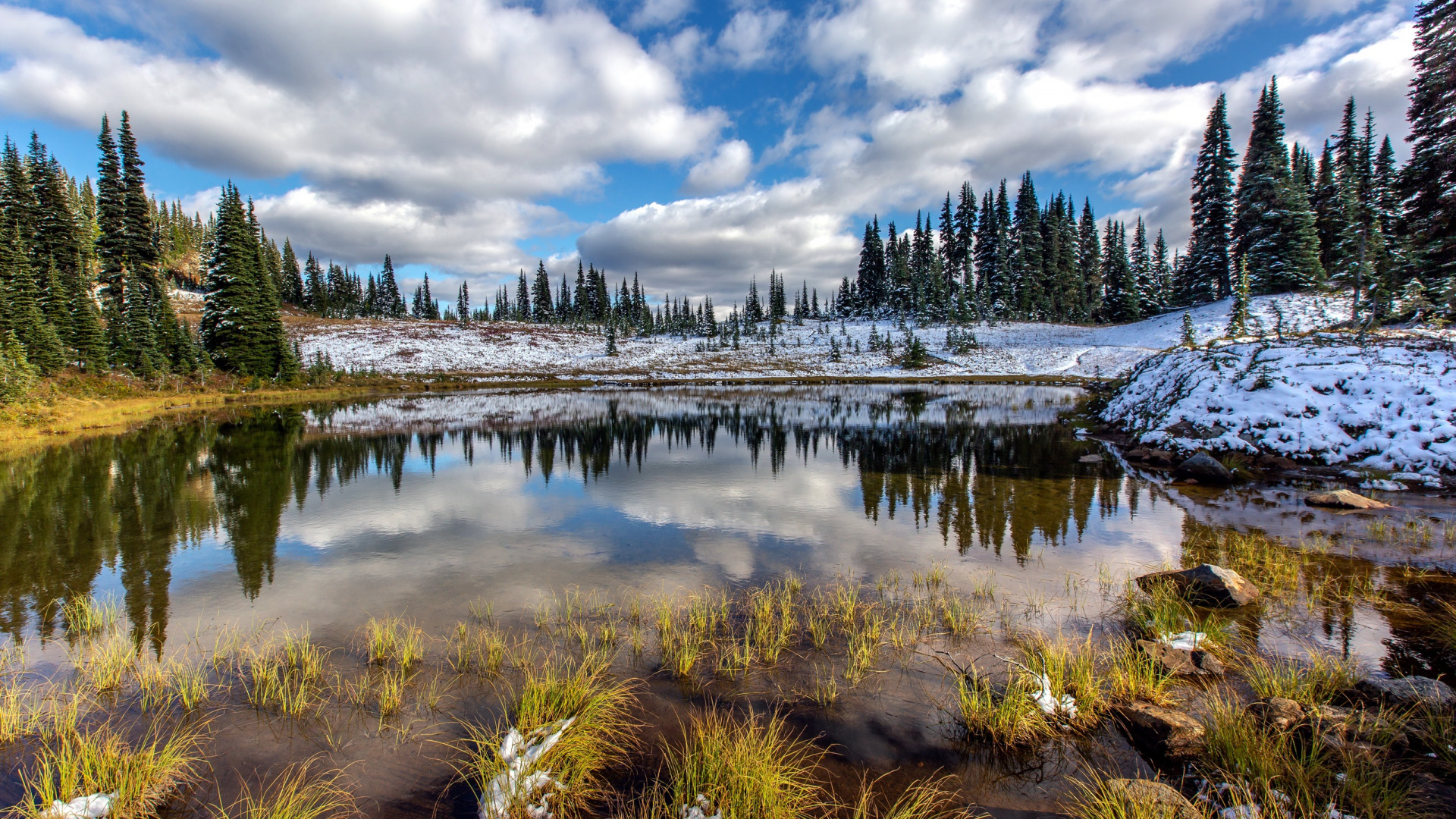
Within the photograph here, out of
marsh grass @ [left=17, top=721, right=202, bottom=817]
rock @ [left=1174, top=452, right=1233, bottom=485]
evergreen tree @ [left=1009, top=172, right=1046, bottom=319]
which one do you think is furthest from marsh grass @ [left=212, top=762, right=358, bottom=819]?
evergreen tree @ [left=1009, top=172, right=1046, bottom=319]

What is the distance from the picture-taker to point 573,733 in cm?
518

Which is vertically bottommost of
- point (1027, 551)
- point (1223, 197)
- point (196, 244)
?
point (1027, 551)

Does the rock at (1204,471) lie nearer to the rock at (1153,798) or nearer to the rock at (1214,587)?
the rock at (1214,587)

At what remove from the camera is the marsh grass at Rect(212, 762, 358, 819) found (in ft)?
14.2

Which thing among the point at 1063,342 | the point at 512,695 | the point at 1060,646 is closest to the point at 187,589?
the point at 512,695

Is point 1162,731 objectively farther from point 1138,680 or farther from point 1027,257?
point 1027,257

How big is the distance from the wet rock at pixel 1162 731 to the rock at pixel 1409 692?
5.41 feet

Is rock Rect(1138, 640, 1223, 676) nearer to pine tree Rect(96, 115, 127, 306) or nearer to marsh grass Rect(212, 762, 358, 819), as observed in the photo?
marsh grass Rect(212, 762, 358, 819)

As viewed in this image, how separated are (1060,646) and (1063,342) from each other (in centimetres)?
7873

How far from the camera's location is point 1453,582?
864 centimetres

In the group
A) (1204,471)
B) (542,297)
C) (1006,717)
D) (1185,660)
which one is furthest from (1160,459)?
(542,297)

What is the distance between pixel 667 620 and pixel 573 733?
245 cm

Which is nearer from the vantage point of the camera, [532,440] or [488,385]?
[532,440]

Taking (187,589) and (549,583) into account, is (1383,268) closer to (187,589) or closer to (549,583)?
(549,583)
